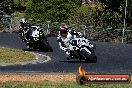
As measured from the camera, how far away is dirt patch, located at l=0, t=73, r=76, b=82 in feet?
57.9

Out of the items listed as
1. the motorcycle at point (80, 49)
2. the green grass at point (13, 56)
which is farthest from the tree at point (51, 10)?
the motorcycle at point (80, 49)

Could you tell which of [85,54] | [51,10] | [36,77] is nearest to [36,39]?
[85,54]

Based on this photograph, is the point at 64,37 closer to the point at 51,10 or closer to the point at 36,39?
the point at 36,39

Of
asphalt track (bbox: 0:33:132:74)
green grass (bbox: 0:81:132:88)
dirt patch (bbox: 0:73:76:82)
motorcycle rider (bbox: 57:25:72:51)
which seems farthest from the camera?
motorcycle rider (bbox: 57:25:72:51)

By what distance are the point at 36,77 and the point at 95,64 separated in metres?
6.15

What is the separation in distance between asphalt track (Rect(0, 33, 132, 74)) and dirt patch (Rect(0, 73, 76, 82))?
1757 millimetres

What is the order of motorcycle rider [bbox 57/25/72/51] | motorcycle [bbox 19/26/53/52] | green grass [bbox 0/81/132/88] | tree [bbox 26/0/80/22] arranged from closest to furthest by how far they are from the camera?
green grass [bbox 0/81/132/88]
motorcycle rider [bbox 57/25/72/51]
motorcycle [bbox 19/26/53/52]
tree [bbox 26/0/80/22]

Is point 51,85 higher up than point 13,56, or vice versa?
point 51,85

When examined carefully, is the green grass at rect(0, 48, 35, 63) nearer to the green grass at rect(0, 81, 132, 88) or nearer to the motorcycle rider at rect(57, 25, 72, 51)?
the motorcycle rider at rect(57, 25, 72, 51)

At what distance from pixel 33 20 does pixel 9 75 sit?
82.9 ft

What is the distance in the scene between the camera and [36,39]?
29.0m

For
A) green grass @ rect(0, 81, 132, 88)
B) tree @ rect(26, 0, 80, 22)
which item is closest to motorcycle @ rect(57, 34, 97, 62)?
green grass @ rect(0, 81, 132, 88)

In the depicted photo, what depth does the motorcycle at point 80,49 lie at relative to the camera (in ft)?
80.4

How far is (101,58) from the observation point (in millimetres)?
26438
